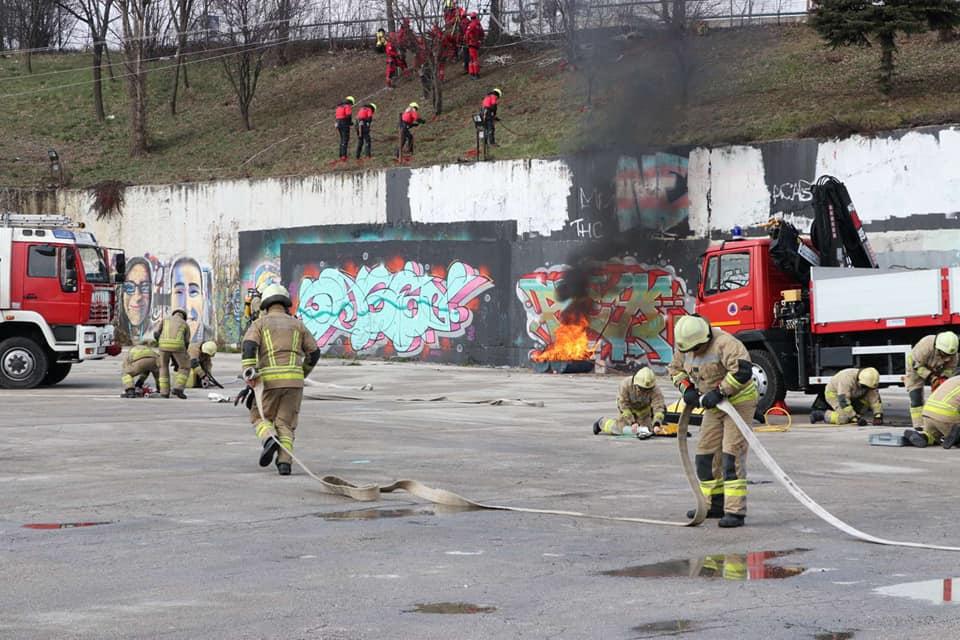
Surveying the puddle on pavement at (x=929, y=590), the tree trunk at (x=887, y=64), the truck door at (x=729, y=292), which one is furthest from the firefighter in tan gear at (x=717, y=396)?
the tree trunk at (x=887, y=64)

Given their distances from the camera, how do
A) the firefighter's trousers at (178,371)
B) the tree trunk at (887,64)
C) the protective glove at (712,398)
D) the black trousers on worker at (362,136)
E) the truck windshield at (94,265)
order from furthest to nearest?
the black trousers on worker at (362,136) < the tree trunk at (887,64) < the truck windshield at (94,265) < the firefighter's trousers at (178,371) < the protective glove at (712,398)

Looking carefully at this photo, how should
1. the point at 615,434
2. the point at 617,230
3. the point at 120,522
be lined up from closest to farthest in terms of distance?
the point at 120,522 → the point at 615,434 → the point at 617,230

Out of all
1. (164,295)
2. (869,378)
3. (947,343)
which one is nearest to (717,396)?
(947,343)

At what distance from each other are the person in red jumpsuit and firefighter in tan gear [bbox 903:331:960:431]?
3317 centimetres

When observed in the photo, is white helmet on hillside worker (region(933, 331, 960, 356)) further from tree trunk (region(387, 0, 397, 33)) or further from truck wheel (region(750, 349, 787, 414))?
tree trunk (region(387, 0, 397, 33))

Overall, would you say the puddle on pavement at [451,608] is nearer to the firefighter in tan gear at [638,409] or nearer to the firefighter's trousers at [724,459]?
the firefighter's trousers at [724,459]

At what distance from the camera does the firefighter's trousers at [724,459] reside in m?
9.60

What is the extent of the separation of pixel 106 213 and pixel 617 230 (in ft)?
65.1

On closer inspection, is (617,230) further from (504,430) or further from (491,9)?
(491,9)

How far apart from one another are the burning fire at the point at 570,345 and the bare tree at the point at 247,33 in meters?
23.5

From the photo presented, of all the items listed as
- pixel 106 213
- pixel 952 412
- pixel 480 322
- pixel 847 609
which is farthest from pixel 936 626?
pixel 106 213

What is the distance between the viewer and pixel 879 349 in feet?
61.3

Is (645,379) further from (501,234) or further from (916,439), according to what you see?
(501,234)

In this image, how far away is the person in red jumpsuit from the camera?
156 feet
